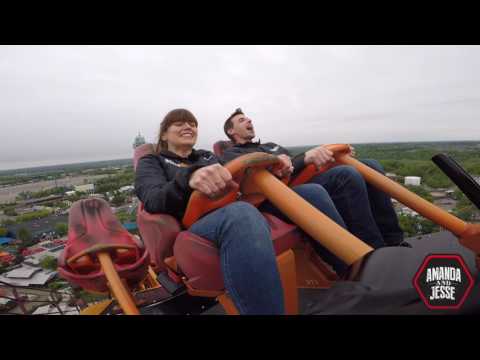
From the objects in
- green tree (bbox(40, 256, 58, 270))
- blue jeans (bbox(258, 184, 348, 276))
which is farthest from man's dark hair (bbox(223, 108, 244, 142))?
green tree (bbox(40, 256, 58, 270))

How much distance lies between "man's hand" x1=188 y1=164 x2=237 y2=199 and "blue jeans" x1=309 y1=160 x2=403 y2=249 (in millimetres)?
550

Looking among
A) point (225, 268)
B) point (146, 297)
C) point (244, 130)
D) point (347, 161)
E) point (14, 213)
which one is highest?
point (244, 130)

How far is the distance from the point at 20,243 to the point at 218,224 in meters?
1.26

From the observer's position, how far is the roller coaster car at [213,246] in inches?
22.0

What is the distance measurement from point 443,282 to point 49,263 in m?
1.44

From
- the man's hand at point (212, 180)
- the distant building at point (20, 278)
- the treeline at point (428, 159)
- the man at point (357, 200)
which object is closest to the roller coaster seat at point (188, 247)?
the man's hand at point (212, 180)

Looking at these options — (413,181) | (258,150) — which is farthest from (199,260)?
(413,181)

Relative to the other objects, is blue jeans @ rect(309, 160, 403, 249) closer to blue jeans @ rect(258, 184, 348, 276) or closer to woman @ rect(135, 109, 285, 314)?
blue jeans @ rect(258, 184, 348, 276)

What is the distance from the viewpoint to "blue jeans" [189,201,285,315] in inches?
22.0

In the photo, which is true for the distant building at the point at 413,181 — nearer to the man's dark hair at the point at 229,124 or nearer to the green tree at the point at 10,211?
the man's dark hair at the point at 229,124

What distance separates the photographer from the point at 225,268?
0.60m

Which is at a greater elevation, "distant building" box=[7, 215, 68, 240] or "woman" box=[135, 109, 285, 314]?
"woman" box=[135, 109, 285, 314]
